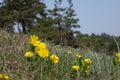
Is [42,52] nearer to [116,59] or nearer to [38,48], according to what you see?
[38,48]

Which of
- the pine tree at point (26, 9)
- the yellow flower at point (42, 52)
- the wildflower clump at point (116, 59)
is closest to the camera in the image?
the yellow flower at point (42, 52)

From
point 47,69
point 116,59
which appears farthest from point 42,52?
point 116,59

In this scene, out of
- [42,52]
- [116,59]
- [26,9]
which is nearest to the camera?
[42,52]

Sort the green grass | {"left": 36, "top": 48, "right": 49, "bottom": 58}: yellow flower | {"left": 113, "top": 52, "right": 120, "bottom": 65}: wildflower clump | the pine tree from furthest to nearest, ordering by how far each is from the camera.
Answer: the pine tree → the green grass → {"left": 113, "top": 52, "right": 120, "bottom": 65}: wildflower clump → {"left": 36, "top": 48, "right": 49, "bottom": 58}: yellow flower

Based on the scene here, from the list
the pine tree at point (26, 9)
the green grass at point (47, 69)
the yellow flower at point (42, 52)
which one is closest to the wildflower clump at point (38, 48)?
the yellow flower at point (42, 52)

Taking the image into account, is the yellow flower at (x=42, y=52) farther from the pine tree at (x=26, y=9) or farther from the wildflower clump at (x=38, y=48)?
the pine tree at (x=26, y=9)

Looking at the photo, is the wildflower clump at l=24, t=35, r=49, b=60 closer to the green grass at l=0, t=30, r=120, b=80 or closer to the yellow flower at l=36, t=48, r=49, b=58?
the yellow flower at l=36, t=48, r=49, b=58

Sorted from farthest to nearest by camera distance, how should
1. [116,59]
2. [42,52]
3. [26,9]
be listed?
1. [26,9]
2. [116,59]
3. [42,52]

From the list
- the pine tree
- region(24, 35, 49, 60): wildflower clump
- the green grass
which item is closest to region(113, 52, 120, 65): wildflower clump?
the green grass

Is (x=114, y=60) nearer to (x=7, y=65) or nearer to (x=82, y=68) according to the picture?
(x=82, y=68)

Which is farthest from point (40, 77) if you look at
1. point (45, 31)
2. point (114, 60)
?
point (45, 31)

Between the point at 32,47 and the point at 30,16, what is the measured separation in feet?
124

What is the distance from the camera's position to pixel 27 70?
310 centimetres

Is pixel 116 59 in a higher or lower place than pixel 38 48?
lower
